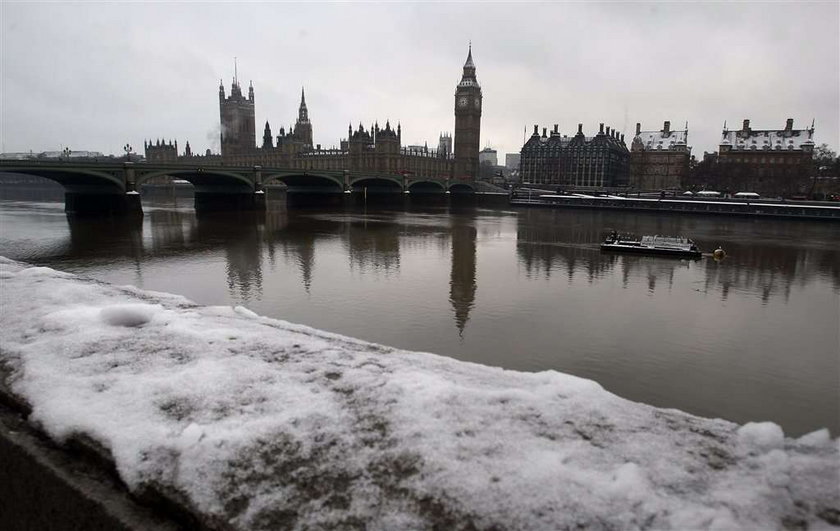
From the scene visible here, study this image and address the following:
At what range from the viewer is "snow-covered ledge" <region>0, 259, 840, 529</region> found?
2258 mm

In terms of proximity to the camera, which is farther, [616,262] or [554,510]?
[616,262]

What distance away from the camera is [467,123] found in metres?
133

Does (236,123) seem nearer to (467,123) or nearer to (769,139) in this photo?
(467,123)

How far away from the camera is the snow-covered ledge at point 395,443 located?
2258 mm

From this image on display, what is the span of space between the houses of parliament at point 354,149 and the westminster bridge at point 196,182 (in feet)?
127

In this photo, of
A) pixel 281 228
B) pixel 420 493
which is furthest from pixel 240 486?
pixel 281 228

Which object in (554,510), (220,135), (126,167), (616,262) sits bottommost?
(616,262)

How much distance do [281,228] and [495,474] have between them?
37.1 metres

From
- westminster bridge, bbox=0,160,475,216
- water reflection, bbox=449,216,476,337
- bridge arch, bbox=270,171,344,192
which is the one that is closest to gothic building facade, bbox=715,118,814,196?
westminster bridge, bbox=0,160,475,216

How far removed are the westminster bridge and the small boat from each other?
38.4m

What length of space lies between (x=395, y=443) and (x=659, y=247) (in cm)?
2657

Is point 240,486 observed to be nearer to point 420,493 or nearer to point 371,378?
point 420,493

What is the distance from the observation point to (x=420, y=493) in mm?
2330

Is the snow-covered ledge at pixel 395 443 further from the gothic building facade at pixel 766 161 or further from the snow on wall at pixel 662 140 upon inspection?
the snow on wall at pixel 662 140
